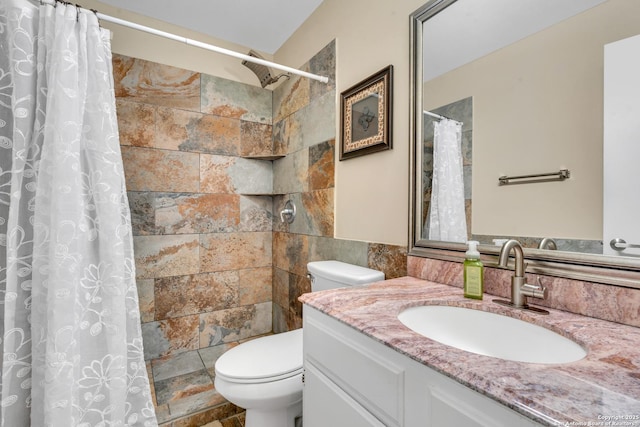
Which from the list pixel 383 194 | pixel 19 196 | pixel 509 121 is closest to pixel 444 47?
pixel 509 121

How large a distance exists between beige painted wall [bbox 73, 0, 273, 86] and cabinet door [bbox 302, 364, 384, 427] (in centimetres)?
224

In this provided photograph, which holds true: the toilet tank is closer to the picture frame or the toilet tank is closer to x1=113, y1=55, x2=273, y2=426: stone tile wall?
the picture frame

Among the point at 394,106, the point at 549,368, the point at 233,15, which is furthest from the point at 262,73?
the point at 549,368

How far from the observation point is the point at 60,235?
1020mm

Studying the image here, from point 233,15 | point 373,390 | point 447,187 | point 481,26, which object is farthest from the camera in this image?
point 233,15

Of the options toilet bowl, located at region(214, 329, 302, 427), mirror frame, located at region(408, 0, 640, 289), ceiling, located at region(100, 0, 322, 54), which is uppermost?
ceiling, located at region(100, 0, 322, 54)

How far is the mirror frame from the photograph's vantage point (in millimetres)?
757

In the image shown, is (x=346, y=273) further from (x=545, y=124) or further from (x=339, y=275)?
(x=545, y=124)

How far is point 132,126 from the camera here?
201 centimetres

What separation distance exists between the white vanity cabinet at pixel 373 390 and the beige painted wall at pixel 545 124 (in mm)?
615

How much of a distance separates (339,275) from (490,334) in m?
0.67

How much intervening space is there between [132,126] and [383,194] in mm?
1755

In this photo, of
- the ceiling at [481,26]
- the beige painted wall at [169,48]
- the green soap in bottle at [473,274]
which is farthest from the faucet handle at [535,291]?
the beige painted wall at [169,48]

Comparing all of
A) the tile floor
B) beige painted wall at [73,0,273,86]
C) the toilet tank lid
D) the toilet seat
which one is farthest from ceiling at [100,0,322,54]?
the tile floor
